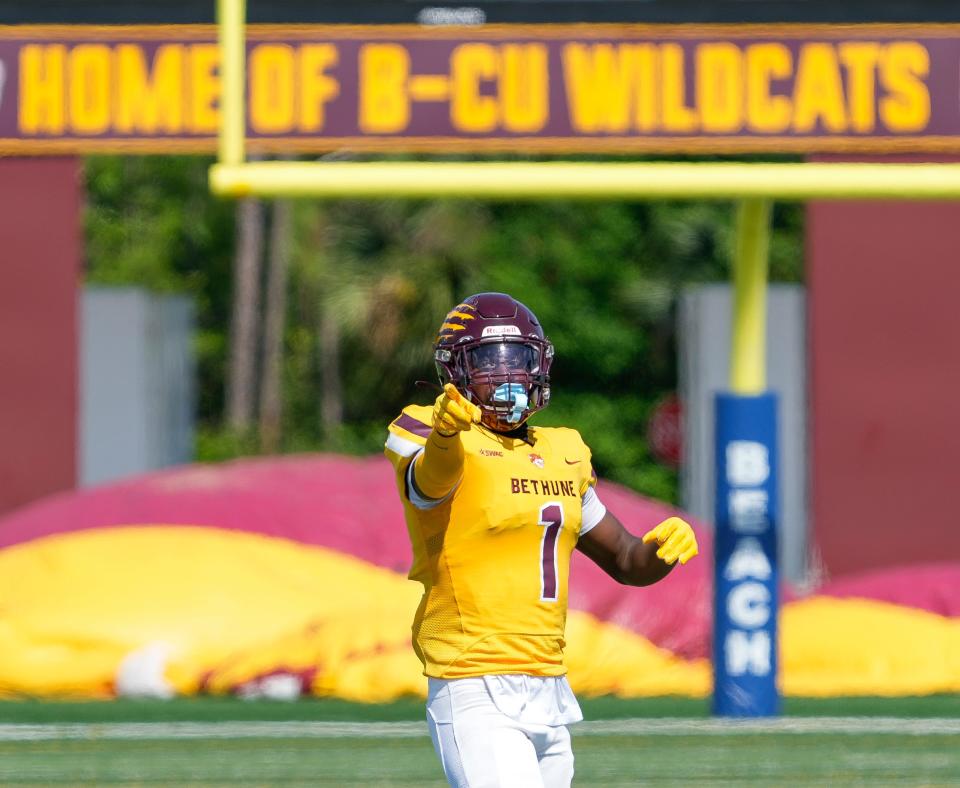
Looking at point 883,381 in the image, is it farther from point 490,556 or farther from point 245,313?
point 245,313

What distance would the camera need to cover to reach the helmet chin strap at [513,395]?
14.7 feet

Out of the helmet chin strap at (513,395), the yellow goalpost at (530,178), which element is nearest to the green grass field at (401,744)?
the yellow goalpost at (530,178)

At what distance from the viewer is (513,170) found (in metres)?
9.20

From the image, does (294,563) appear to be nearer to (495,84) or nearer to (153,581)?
(153,581)

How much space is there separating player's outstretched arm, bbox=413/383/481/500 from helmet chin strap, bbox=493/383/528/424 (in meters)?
0.09

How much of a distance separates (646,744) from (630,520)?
310 centimetres

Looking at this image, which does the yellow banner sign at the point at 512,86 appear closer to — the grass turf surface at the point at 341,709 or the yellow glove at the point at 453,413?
the grass turf surface at the point at 341,709

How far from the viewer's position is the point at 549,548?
4.59m

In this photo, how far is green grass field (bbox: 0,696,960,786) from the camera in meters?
8.05

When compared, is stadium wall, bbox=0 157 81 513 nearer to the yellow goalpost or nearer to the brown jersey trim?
the yellow goalpost

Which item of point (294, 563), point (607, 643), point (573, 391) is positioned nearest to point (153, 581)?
point (294, 563)

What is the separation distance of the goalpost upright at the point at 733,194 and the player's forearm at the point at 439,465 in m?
4.77

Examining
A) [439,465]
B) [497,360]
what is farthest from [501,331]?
[439,465]

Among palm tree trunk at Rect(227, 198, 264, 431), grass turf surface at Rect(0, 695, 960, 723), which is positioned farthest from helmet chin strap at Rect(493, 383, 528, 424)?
palm tree trunk at Rect(227, 198, 264, 431)
